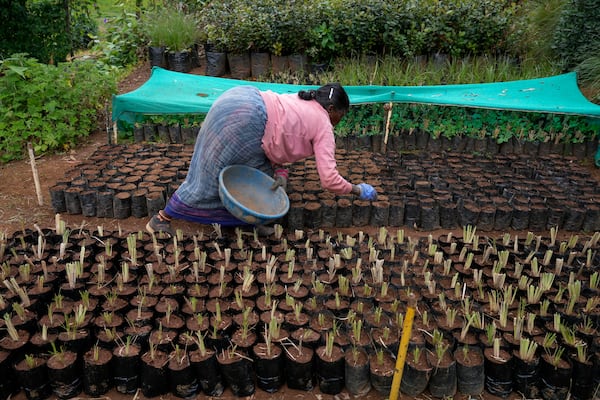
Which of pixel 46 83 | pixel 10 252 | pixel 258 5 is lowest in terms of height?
pixel 10 252

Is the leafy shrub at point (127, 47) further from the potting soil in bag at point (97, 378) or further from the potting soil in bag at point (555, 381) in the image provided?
the potting soil in bag at point (555, 381)

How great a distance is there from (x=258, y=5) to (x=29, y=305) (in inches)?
257

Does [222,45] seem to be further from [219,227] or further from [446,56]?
A: [219,227]

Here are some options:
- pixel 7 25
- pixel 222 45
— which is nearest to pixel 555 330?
pixel 222 45

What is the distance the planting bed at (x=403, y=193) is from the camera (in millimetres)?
3963

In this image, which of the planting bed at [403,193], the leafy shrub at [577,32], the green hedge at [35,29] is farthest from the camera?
the green hedge at [35,29]

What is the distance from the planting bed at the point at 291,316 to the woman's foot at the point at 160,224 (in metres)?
0.22

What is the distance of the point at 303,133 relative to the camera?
3377 millimetres

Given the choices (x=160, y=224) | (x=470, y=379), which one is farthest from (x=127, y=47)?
(x=470, y=379)

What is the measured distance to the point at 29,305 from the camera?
8.81ft

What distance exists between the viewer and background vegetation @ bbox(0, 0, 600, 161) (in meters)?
5.30

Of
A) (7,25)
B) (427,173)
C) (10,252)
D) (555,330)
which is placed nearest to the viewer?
(555,330)

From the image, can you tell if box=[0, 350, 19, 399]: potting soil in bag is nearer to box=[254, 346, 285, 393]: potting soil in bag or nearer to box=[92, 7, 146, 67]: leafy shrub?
box=[254, 346, 285, 393]: potting soil in bag

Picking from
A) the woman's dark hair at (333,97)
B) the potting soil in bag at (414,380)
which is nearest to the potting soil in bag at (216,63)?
the woman's dark hair at (333,97)
